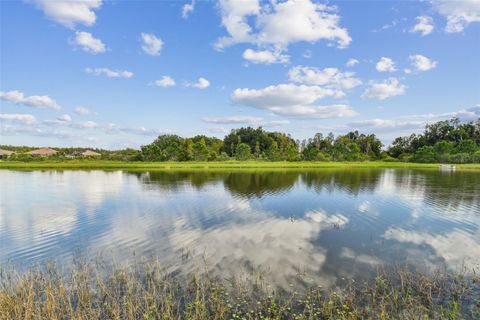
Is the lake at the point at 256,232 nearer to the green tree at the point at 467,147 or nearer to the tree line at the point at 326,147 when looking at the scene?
the tree line at the point at 326,147

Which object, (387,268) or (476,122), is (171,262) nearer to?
(387,268)

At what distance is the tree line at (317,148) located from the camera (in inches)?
3556

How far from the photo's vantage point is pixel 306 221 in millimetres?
18094

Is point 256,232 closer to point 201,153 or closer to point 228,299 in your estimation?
point 228,299

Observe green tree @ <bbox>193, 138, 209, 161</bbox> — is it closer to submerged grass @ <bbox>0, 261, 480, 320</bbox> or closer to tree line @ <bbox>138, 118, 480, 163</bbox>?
tree line @ <bbox>138, 118, 480, 163</bbox>

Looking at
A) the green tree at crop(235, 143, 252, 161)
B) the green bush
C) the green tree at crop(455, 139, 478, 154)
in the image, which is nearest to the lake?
the green tree at crop(235, 143, 252, 161)

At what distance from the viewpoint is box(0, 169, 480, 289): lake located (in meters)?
11.2

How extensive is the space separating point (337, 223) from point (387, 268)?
22.5 feet

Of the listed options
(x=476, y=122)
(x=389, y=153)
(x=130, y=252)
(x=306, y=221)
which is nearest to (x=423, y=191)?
(x=306, y=221)

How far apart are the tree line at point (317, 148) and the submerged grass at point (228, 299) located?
81052mm

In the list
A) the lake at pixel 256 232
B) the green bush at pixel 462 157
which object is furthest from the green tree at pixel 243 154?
the lake at pixel 256 232

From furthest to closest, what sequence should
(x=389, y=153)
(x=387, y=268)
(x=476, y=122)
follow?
1. (x=389, y=153)
2. (x=476, y=122)
3. (x=387, y=268)

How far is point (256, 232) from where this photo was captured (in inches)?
613

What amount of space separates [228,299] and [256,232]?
7.36m
